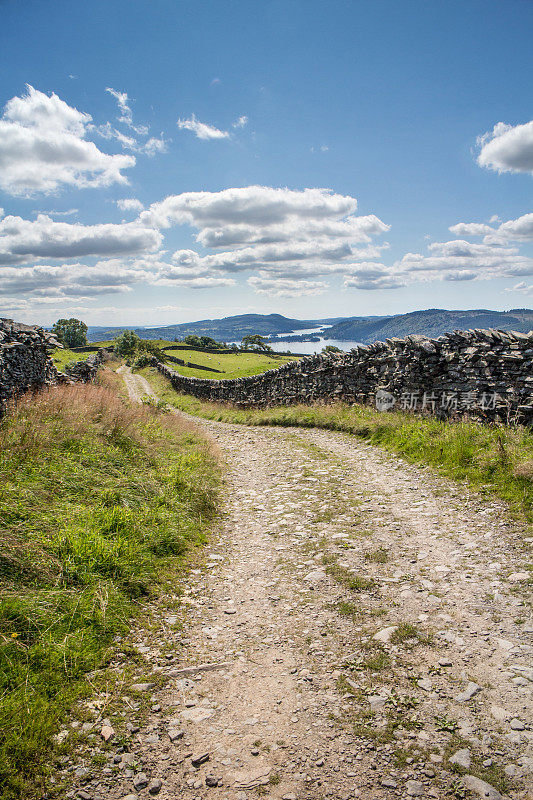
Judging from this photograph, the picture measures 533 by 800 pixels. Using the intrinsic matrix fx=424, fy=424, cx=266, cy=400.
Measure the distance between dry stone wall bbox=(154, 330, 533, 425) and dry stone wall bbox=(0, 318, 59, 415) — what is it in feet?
39.6

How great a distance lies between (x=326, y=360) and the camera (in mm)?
21016

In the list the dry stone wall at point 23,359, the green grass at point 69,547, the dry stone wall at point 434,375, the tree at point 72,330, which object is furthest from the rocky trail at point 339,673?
the tree at point 72,330

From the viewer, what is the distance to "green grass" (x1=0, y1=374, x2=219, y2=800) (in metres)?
3.65

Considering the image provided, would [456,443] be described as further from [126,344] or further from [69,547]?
[126,344]

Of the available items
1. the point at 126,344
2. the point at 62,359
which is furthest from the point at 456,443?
the point at 126,344

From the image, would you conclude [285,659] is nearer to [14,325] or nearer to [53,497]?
[53,497]

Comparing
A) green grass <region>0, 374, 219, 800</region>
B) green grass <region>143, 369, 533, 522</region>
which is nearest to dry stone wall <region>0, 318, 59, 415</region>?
green grass <region>0, 374, 219, 800</region>

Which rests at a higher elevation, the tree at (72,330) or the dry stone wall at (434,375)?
the tree at (72,330)

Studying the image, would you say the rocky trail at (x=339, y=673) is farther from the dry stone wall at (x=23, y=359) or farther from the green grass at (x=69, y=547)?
the dry stone wall at (x=23, y=359)

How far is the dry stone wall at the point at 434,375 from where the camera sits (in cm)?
1157

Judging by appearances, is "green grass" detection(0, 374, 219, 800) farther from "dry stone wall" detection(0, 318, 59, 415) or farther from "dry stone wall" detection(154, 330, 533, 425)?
"dry stone wall" detection(154, 330, 533, 425)

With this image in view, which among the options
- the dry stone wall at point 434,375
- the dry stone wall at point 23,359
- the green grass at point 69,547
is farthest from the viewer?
the dry stone wall at point 23,359

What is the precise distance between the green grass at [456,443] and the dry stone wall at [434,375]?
0.68 metres

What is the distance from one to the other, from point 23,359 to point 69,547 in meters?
11.1
